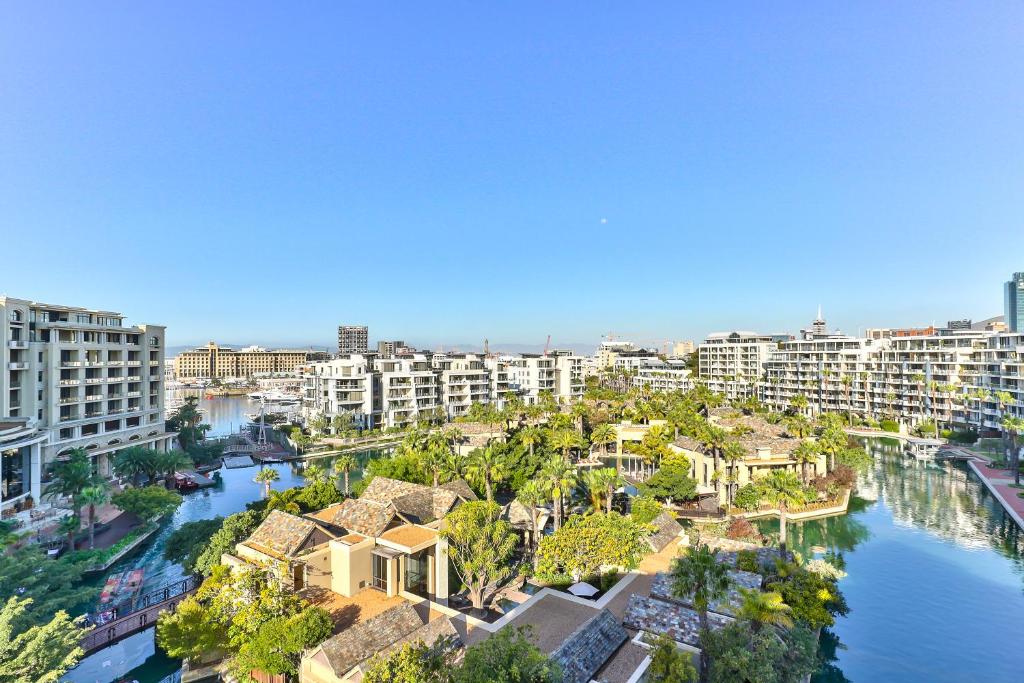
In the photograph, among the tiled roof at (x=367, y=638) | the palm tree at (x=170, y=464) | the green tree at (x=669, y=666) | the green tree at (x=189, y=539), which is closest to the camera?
the green tree at (x=669, y=666)

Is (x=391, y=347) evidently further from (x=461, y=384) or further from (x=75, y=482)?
(x=75, y=482)

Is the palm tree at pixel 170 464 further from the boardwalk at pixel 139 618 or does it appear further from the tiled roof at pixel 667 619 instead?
the tiled roof at pixel 667 619

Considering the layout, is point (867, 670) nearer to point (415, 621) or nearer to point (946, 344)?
point (415, 621)

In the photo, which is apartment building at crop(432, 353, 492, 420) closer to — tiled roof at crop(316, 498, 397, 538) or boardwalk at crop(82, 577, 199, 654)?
tiled roof at crop(316, 498, 397, 538)

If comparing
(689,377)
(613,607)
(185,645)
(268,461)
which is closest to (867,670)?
(613,607)

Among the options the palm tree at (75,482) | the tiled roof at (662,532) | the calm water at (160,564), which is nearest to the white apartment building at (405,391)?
the calm water at (160,564)

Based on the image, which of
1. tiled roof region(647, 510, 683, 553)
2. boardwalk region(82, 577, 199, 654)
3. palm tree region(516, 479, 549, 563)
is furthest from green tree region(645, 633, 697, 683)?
boardwalk region(82, 577, 199, 654)
